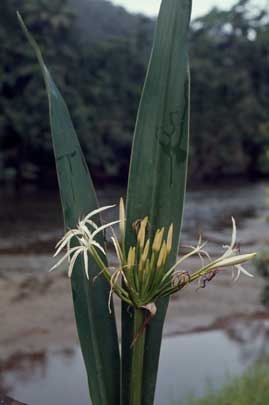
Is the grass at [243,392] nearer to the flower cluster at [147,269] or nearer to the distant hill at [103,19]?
the flower cluster at [147,269]

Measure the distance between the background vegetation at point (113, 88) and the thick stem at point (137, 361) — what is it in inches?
465

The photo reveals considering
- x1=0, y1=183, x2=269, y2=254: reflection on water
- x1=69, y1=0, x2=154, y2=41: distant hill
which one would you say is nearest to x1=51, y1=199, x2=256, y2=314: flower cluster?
x1=0, y1=183, x2=269, y2=254: reflection on water

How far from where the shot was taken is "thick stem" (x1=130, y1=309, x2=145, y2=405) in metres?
0.82

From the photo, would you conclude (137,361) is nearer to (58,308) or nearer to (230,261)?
(230,261)

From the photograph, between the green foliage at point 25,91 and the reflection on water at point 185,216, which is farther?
the green foliage at point 25,91

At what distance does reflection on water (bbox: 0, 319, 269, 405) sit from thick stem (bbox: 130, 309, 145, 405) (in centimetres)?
170

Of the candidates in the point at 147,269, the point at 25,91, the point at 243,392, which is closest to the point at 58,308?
the point at 243,392

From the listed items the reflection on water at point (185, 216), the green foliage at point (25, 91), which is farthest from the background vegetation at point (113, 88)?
the reflection on water at point (185, 216)

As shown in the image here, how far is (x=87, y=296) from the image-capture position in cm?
93

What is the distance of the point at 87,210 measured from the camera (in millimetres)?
959

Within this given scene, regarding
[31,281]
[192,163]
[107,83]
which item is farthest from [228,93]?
[31,281]

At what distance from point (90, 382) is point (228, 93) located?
66.7ft

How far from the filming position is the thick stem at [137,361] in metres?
0.82

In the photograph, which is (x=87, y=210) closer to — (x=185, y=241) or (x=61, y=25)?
(x=185, y=241)
